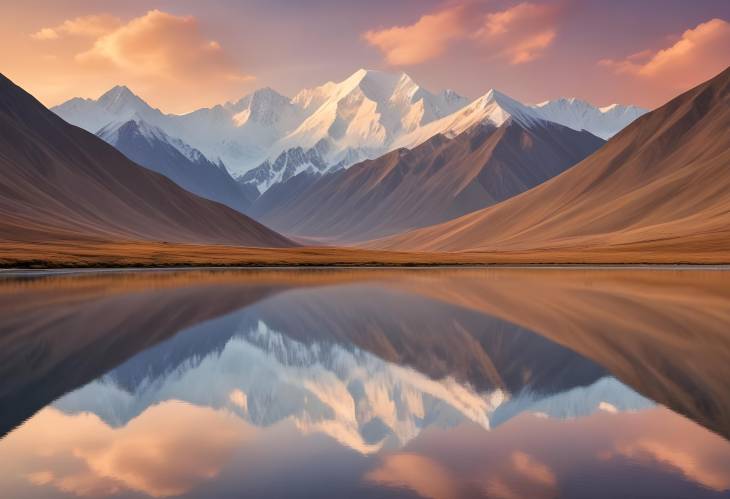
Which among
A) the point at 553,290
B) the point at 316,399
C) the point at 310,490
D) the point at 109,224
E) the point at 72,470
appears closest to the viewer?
the point at 310,490

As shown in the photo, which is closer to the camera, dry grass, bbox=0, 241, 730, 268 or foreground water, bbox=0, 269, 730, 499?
foreground water, bbox=0, 269, 730, 499

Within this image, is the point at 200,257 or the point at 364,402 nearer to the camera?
the point at 364,402

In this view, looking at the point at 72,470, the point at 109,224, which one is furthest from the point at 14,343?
the point at 109,224

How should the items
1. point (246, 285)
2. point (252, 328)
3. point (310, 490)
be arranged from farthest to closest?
point (246, 285) < point (252, 328) < point (310, 490)

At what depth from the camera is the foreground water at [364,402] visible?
13633 millimetres

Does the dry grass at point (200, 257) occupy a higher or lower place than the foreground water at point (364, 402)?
higher

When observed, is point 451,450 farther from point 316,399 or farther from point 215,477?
point 316,399

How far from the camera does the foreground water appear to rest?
1363cm

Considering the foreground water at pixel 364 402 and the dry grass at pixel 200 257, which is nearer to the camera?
the foreground water at pixel 364 402

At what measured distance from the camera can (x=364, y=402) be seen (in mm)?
20500

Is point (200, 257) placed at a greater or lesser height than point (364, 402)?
greater

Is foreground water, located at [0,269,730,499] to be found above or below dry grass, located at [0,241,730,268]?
below

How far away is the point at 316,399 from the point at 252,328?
14.8 meters

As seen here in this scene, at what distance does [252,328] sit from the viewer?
3562 cm
